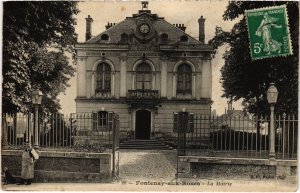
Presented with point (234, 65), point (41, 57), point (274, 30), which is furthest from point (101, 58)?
point (274, 30)

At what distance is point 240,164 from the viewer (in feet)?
36.7

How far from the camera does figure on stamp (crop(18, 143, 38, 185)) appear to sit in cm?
1148

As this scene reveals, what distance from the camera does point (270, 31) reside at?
447 inches

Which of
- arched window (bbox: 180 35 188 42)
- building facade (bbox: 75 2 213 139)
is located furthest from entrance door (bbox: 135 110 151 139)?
arched window (bbox: 180 35 188 42)

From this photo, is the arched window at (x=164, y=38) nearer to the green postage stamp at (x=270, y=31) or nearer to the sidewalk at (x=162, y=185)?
the green postage stamp at (x=270, y=31)

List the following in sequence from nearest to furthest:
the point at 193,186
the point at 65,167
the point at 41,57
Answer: the point at 193,186 → the point at 65,167 → the point at 41,57

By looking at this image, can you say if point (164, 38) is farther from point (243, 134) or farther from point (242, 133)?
point (243, 134)

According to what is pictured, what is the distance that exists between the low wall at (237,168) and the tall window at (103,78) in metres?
7.51

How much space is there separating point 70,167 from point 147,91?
23.6 feet

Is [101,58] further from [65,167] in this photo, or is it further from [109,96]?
[65,167]

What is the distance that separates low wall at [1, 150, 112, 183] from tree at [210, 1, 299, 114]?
5.22 meters

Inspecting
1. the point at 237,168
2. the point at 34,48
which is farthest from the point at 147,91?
the point at 237,168

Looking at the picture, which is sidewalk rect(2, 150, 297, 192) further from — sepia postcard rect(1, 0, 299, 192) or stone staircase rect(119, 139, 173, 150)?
stone staircase rect(119, 139, 173, 150)

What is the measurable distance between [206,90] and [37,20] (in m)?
7.56
